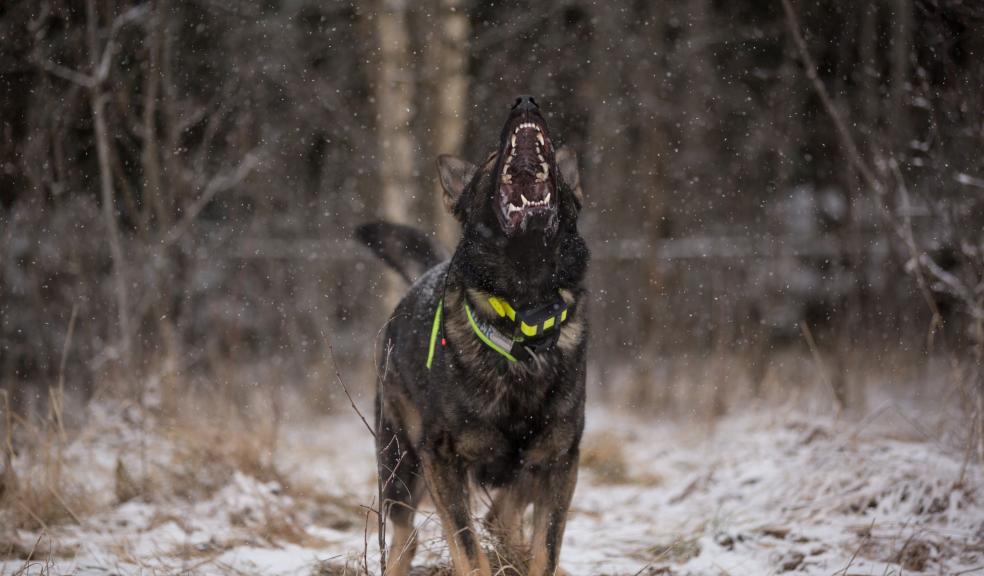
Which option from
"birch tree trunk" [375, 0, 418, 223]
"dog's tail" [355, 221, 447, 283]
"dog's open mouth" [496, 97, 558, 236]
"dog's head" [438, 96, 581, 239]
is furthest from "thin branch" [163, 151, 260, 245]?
"dog's open mouth" [496, 97, 558, 236]

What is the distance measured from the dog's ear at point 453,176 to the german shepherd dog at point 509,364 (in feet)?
0.60

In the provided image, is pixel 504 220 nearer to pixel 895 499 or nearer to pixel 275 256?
pixel 895 499

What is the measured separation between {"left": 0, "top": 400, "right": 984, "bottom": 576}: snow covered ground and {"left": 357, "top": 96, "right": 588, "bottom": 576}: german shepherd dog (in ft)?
0.96

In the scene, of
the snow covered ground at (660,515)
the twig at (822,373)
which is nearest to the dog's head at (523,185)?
the snow covered ground at (660,515)

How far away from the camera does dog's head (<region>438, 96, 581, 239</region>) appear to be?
2943 mm

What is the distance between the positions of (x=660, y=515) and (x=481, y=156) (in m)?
3.44

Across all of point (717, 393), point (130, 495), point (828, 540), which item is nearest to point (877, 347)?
point (717, 393)

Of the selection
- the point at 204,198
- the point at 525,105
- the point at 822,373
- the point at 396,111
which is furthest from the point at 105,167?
the point at 822,373

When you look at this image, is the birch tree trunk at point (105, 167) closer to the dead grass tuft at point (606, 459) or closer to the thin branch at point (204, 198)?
the thin branch at point (204, 198)

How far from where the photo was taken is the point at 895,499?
157 inches

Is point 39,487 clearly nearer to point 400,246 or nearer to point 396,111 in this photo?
point 400,246

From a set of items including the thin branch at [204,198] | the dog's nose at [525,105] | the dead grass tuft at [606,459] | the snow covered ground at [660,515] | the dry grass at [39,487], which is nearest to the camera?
the dog's nose at [525,105]

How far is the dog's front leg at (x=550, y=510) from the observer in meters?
2.98

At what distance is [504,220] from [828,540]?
2251mm
